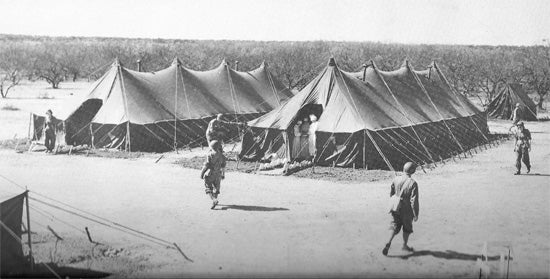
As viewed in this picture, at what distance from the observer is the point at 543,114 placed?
3525cm

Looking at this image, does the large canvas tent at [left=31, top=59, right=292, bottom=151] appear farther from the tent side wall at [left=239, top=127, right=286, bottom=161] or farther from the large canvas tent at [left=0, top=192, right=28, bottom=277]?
the large canvas tent at [left=0, top=192, right=28, bottom=277]

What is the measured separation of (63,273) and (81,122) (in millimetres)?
13920

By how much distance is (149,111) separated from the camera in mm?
20547

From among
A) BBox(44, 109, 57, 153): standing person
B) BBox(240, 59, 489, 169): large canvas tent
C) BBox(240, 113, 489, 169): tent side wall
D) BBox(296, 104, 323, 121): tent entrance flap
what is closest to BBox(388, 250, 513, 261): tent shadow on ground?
BBox(240, 59, 489, 169): large canvas tent

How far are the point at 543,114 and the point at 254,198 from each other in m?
28.6

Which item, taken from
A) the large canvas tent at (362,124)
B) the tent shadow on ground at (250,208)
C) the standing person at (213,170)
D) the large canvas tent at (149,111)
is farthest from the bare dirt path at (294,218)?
the large canvas tent at (149,111)

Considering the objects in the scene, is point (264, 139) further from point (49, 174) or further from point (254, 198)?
point (49, 174)

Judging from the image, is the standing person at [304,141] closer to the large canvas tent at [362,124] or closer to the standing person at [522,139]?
the large canvas tent at [362,124]

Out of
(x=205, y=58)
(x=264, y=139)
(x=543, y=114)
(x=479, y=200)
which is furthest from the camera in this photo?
(x=205, y=58)

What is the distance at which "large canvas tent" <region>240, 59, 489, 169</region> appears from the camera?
16609 millimetres

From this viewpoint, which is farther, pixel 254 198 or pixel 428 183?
pixel 428 183

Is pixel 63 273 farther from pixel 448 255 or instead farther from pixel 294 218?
pixel 448 255

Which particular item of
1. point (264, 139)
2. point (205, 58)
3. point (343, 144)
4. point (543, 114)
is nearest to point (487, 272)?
point (343, 144)

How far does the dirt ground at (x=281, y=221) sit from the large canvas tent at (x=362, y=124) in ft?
3.53
